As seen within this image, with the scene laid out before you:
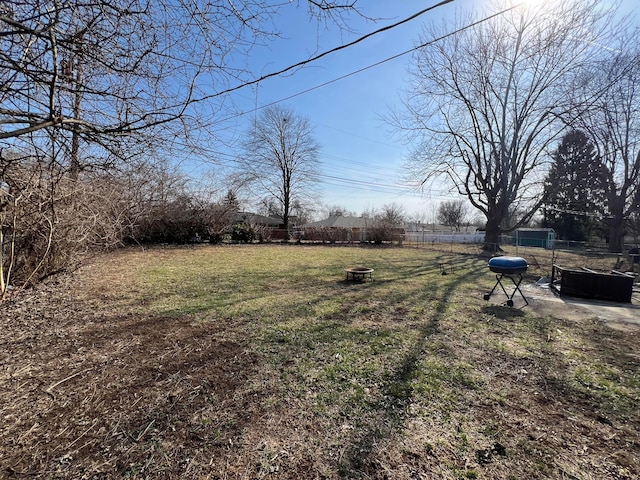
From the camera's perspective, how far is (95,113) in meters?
2.25

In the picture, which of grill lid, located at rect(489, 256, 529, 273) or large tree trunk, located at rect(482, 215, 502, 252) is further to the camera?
large tree trunk, located at rect(482, 215, 502, 252)

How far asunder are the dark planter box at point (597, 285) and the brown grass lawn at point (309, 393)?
1.96 m

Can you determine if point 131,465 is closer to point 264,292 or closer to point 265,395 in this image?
point 265,395

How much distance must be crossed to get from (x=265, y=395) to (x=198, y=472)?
79 centimetres

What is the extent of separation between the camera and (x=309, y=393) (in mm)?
2379

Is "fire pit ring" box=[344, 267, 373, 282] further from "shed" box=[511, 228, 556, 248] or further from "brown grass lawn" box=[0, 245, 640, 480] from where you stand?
"shed" box=[511, 228, 556, 248]

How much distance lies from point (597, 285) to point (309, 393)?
6725 millimetres

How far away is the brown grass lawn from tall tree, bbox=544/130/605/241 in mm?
14588

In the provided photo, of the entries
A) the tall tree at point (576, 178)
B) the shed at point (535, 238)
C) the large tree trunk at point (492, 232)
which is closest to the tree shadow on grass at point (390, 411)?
the large tree trunk at point (492, 232)

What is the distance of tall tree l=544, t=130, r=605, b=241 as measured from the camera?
15.1m

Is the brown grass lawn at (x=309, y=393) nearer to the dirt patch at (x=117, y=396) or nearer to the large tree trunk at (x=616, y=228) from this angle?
the dirt patch at (x=117, y=396)

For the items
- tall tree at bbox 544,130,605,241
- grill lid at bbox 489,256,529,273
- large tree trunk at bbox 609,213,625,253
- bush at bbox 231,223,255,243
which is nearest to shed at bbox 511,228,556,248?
tall tree at bbox 544,130,605,241

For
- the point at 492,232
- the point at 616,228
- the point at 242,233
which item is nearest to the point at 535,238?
the point at 616,228

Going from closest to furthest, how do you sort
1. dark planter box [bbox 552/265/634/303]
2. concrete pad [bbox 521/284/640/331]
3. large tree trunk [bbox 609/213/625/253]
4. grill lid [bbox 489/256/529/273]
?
concrete pad [bbox 521/284/640/331] → grill lid [bbox 489/256/529/273] → dark planter box [bbox 552/265/634/303] → large tree trunk [bbox 609/213/625/253]
